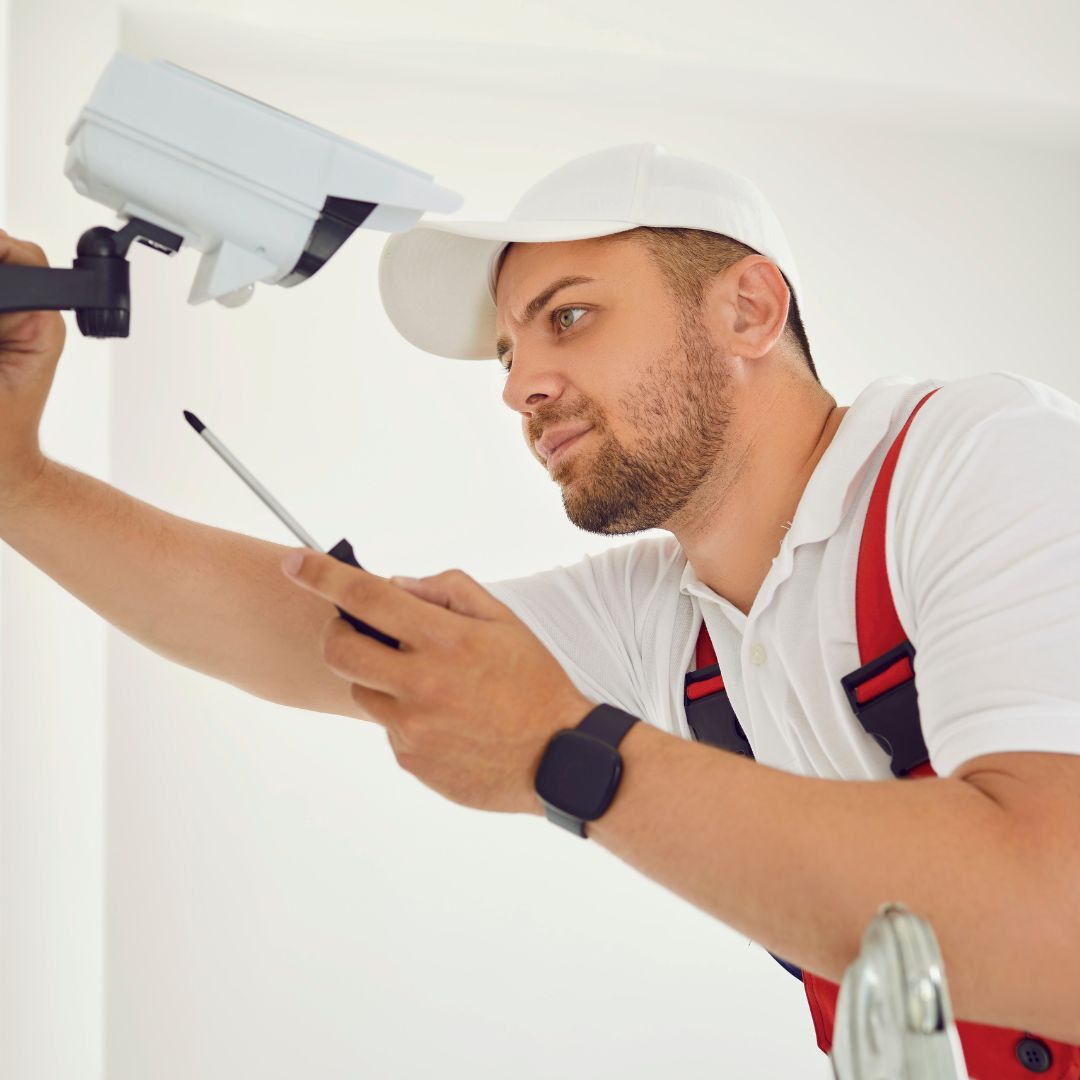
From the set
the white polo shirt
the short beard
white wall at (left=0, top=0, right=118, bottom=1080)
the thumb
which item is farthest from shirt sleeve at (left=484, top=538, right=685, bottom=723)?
white wall at (left=0, top=0, right=118, bottom=1080)

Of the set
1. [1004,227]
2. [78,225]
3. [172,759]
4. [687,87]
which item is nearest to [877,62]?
[687,87]

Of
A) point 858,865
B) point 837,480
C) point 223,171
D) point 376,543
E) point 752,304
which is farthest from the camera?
point 376,543

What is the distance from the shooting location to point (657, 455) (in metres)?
1.28

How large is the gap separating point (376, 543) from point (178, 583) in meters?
1.25

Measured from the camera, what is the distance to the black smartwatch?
0.75 metres

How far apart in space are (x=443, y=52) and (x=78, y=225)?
2.80ft

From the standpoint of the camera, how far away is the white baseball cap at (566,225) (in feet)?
4.16

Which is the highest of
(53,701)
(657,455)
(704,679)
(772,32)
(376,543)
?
(772,32)

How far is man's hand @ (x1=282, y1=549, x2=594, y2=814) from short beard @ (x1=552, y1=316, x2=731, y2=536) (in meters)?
0.51

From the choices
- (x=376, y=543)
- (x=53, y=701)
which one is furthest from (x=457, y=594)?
(x=376, y=543)

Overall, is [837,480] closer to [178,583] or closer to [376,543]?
[178,583]

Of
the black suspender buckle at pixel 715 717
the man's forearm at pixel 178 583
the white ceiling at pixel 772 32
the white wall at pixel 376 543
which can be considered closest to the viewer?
the man's forearm at pixel 178 583

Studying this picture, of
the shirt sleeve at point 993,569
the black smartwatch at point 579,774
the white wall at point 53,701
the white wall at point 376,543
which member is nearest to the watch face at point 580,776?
the black smartwatch at point 579,774

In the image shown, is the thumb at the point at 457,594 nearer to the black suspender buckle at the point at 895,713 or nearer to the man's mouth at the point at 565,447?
the black suspender buckle at the point at 895,713
